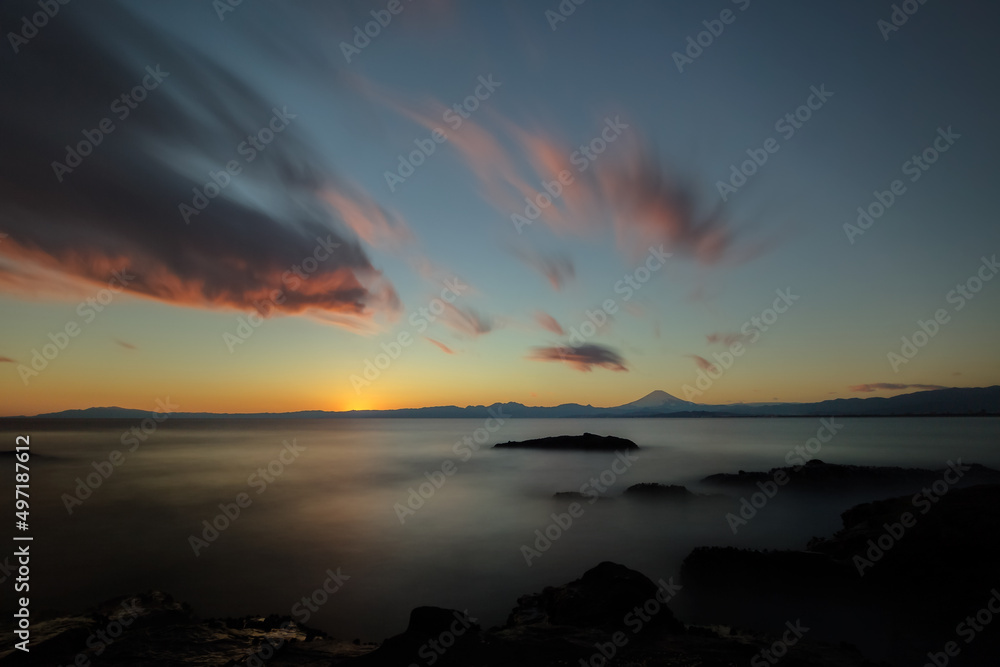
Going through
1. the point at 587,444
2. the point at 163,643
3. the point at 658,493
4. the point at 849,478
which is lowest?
the point at 163,643

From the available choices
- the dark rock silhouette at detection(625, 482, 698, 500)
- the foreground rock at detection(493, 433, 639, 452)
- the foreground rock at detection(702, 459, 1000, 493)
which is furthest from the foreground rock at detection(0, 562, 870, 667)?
the foreground rock at detection(493, 433, 639, 452)

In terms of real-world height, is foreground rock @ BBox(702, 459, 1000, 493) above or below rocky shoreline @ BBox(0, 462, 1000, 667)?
above

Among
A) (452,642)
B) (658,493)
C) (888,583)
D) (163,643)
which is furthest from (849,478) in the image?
(163,643)

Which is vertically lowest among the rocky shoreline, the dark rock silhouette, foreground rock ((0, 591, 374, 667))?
foreground rock ((0, 591, 374, 667))

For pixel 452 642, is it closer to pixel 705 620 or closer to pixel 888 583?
pixel 705 620

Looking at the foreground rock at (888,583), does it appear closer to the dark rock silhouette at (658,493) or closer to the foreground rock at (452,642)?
the foreground rock at (452,642)

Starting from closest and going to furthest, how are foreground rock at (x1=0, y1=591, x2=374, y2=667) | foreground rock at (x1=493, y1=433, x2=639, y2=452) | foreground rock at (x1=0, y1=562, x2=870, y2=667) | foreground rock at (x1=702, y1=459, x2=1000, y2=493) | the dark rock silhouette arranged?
foreground rock at (x1=0, y1=562, x2=870, y2=667)
foreground rock at (x1=0, y1=591, x2=374, y2=667)
the dark rock silhouette
foreground rock at (x1=702, y1=459, x2=1000, y2=493)
foreground rock at (x1=493, y1=433, x2=639, y2=452)

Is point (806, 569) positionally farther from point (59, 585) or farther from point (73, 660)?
point (59, 585)

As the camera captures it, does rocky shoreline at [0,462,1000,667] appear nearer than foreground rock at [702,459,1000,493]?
Yes

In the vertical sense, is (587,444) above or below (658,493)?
above

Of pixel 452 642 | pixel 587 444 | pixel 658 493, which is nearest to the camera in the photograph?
pixel 452 642

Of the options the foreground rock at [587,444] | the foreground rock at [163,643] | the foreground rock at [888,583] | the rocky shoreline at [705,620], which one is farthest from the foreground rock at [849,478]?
the foreground rock at [587,444]

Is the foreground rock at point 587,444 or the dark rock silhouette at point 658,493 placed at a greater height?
the foreground rock at point 587,444

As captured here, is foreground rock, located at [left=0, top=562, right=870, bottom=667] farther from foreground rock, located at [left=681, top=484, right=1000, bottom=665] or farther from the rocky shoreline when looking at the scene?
foreground rock, located at [left=681, top=484, right=1000, bottom=665]
